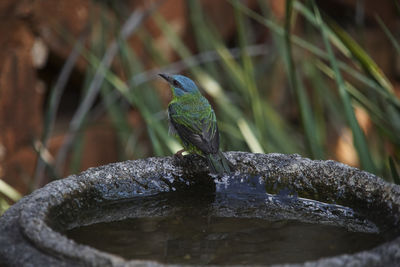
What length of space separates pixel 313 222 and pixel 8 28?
1.88m

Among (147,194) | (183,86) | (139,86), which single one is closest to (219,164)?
(147,194)

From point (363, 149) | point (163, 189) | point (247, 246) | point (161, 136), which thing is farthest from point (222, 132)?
point (247, 246)

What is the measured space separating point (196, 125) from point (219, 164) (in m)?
0.46

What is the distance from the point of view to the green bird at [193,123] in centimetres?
193

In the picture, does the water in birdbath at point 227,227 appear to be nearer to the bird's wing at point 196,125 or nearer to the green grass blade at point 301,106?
the bird's wing at point 196,125

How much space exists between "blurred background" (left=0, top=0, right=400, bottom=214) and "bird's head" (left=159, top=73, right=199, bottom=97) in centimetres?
15

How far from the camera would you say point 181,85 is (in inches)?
101

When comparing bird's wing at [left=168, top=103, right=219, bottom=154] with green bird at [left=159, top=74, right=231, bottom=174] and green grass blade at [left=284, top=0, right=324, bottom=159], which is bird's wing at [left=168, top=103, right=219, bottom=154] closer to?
green bird at [left=159, top=74, right=231, bottom=174]

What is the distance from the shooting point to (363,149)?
208 centimetres

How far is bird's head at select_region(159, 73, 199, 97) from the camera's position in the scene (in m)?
2.53

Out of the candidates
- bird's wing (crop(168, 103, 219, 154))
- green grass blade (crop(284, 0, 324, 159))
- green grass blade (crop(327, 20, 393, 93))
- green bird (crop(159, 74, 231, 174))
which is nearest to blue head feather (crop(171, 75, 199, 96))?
green bird (crop(159, 74, 231, 174))

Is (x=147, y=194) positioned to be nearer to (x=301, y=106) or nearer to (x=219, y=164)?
(x=219, y=164)

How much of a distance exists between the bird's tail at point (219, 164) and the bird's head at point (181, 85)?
2.35 feet

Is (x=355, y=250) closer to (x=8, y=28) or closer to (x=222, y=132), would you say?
(x=222, y=132)
